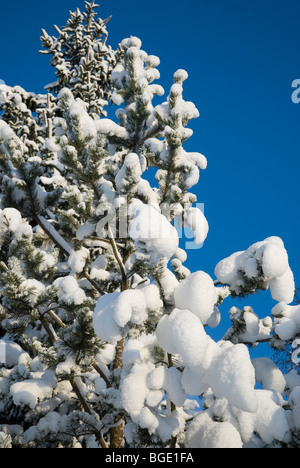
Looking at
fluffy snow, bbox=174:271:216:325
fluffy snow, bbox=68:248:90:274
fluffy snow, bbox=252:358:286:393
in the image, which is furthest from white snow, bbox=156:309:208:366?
fluffy snow, bbox=68:248:90:274

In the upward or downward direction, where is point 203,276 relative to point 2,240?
downward

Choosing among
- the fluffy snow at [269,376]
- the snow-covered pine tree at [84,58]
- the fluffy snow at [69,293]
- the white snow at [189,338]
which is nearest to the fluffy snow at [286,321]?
the fluffy snow at [269,376]

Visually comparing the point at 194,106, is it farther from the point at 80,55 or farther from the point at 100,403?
the point at 80,55

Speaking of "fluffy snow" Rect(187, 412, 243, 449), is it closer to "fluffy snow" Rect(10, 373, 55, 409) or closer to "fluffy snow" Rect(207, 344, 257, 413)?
"fluffy snow" Rect(207, 344, 257, 413)

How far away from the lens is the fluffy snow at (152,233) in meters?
2.18

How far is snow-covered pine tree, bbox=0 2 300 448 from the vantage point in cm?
229

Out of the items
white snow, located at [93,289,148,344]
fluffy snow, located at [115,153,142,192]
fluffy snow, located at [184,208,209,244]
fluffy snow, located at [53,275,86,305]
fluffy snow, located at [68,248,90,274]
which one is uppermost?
fluffy snow, located at [115,153,142,192]

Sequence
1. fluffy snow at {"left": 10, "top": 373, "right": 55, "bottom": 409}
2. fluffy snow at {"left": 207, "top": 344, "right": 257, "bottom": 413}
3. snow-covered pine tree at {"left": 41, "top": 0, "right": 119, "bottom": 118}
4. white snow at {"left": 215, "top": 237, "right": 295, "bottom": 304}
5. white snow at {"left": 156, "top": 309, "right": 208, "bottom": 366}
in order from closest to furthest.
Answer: fluffy snow at {"left": 207, "top": 344, "right": 257, "bottom": 413} < white snow at {"left": 156, "top": 309, "right": 208, "bottom": 366} < white snow at {"left": 215, "top": 237, "right": 295, "bottom": 304} < fluffy snow at {"left": 10, "top": 373, "right": 55, "bottom": 409} < snow-covered pine tree at {"left": 41, "top": 0, "right": 119, "bottom": 118}

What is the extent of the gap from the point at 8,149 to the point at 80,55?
24.0 feet

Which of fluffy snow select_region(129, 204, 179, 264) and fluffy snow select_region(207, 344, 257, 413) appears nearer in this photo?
fluffy snow select_region(207, 344, 257, 413)

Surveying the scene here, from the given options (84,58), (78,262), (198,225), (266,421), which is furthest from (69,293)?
Result: (84,58)

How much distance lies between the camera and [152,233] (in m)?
2.17

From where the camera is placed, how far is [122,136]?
4.88 m
